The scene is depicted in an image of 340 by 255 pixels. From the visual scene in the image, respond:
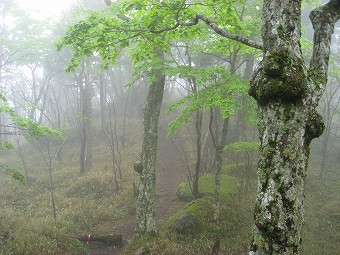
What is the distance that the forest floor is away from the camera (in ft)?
34.7

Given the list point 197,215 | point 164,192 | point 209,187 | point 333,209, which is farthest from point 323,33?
point 164,192

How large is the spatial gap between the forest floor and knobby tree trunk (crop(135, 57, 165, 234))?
1.37 meters

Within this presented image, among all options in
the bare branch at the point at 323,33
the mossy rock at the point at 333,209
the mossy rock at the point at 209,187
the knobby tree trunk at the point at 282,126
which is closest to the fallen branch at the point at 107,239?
the mossy rock at the point at 209,187

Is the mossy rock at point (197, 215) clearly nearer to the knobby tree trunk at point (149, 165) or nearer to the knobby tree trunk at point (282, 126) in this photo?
the knobby tree trunk at point (149, 165)

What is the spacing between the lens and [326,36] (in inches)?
148

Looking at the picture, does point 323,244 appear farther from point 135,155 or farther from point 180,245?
point 135,155

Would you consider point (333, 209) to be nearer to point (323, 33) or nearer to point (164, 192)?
point (164, 192)

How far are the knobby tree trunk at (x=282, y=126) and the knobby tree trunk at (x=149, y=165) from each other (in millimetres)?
7221

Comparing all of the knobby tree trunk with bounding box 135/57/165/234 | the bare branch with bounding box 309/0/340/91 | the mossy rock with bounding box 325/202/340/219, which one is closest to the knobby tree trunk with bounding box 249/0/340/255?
the bare branch with bounding box 309/0/340/91

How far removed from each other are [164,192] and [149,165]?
6.66 m

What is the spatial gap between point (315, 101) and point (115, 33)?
4818 mm

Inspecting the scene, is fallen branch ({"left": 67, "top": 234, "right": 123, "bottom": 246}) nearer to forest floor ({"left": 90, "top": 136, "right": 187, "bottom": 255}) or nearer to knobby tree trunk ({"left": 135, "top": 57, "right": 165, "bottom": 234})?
forest floor ({"left": 90, "top": 136, "right": 187, "bottom": 255})

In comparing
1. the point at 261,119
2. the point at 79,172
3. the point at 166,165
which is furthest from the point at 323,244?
the point at 79,172

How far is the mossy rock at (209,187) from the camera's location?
13672 mm
